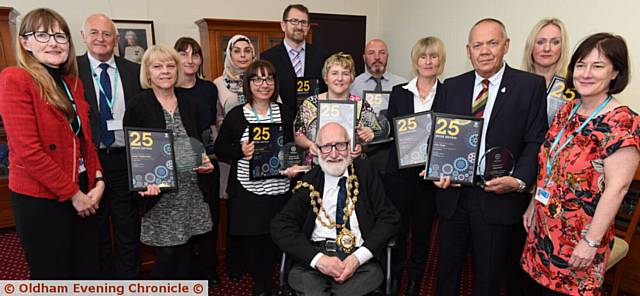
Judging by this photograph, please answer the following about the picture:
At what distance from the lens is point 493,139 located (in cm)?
207

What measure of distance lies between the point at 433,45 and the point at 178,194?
2.01m

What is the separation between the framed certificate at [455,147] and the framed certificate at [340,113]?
542mm

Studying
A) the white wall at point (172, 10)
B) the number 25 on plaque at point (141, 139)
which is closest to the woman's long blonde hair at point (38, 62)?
the number 25 on plaque at point (141, 139)

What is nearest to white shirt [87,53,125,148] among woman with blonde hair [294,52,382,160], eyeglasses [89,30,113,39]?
eyeglasses [89,30,113,39]

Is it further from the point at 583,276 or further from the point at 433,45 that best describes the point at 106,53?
the point at 583,276

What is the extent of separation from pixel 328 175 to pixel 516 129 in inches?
39.7

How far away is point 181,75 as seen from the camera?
8.11 feet

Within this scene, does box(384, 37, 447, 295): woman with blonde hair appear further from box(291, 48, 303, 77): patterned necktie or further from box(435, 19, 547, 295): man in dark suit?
box(291, 48, 303, 77): patterned necktie

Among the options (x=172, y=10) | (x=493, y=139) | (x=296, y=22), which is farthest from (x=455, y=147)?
(x=172, y=10)

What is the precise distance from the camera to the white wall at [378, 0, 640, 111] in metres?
3.24

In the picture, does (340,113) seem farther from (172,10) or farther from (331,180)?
(172,10)

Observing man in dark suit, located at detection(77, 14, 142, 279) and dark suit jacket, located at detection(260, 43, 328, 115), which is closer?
man in dark suit, located at detection(77, 14, 142, 279)

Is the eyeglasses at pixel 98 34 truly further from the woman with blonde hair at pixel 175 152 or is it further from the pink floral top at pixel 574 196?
the pink floral top at pixel 574 196

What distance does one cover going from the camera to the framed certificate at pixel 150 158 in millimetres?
2143
